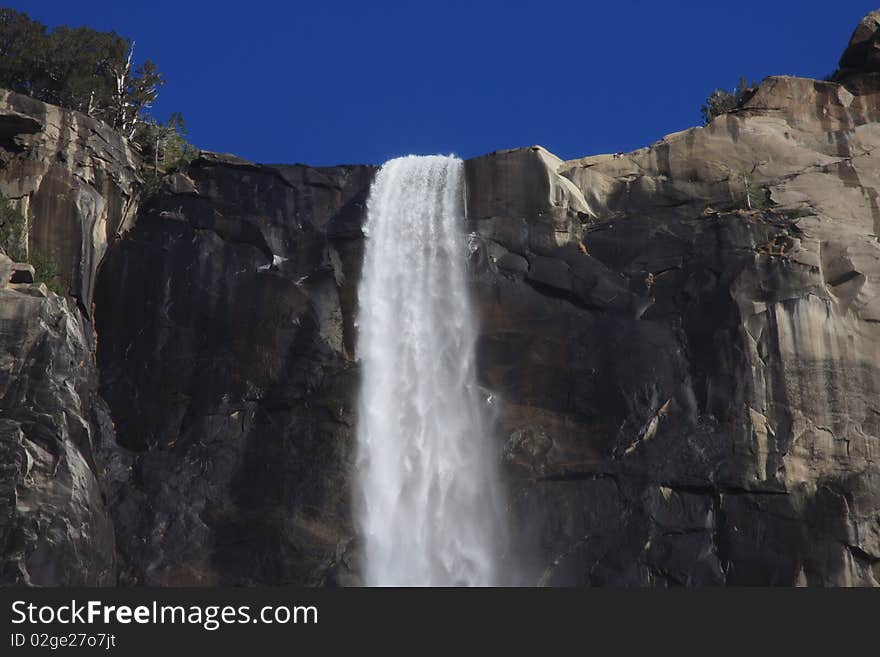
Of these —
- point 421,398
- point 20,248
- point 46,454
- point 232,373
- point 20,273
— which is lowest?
point 46,454

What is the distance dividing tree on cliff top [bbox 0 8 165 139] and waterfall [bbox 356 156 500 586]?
452 inches

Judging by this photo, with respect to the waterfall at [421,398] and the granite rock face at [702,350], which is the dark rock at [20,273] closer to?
the waterfall at [421,398]

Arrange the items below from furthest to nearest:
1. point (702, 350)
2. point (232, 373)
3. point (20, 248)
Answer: point (232, 373) → point (702, 350) → point (20, 248)

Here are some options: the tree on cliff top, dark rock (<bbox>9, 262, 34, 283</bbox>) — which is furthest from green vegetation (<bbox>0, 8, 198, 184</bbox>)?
dark rock (<bbox>9, 262, 34, 283</bbox>)

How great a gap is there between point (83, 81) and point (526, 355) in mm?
21217

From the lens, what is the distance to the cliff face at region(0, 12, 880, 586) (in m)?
43.5

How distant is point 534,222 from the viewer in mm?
50062

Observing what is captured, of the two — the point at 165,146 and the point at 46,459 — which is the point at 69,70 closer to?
the point at 165,146

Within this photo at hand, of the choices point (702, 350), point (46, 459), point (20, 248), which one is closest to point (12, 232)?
point (20, 248)

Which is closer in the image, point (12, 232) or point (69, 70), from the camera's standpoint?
point (12, 232)

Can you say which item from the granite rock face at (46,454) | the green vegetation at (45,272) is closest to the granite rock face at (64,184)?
the green vegetation at (45,272)

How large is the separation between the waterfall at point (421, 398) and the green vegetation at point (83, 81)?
9017 millimetres

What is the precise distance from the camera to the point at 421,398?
47.7m

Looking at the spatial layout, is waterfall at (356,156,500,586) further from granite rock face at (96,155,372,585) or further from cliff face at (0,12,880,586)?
granite rock face at (96,155,372,585)
